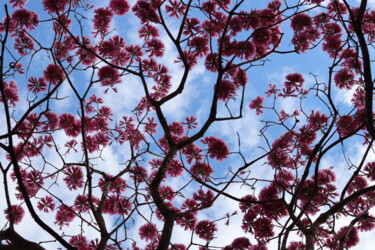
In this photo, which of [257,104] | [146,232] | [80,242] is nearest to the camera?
[146,232]

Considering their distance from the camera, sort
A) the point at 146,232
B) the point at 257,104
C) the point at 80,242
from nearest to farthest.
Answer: the point at 146,232 → the point at 80,242 → the point at 257,104

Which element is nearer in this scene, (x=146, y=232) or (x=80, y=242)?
(x=146, y=232)

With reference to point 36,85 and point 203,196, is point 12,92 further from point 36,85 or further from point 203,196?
point 203,196

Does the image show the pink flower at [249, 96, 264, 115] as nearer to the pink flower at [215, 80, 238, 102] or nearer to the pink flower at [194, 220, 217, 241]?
the pink flower at [215, 80, 238, 102]

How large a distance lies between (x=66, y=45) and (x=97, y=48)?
34 cm

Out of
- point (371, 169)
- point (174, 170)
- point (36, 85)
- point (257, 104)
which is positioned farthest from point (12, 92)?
point (371, 169)

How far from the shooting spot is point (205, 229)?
133 inches

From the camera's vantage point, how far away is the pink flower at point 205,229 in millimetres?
3361

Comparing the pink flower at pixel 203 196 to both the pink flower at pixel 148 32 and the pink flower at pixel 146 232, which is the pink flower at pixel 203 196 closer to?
the pink flower at pixel 146 232

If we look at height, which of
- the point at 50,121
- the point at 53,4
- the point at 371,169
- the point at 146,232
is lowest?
the point at 146,232

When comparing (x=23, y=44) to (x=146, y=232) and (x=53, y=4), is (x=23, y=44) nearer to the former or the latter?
(x=53, y=4)

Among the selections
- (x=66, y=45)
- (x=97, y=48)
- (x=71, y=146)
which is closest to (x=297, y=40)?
(x=97, y=48)

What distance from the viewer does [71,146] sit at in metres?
4.37

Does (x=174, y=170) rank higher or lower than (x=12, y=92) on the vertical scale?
lower
